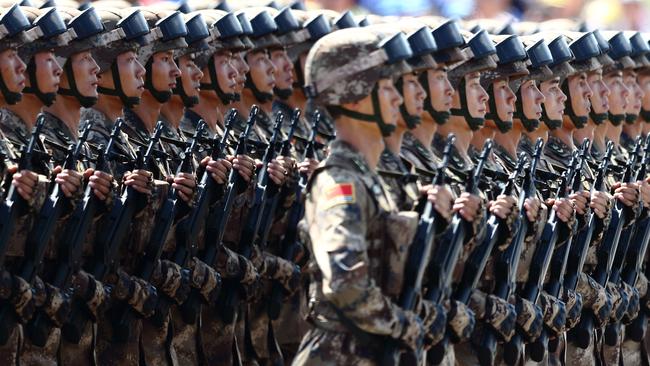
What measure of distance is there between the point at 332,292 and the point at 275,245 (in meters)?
4.09

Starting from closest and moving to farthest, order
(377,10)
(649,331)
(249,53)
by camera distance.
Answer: (249,53) → (649,331) → (377,10)

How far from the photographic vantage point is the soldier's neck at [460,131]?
13.1 metres

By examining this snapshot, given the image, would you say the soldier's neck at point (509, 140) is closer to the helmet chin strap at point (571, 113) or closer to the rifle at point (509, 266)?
the helmet chin strap at point (571, 113)

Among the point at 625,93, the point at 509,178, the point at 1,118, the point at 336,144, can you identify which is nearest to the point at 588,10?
the point at 625,93

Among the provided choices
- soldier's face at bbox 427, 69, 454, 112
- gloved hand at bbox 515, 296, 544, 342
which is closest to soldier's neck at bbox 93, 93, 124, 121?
soldier's face at bbox 427, 69, 454, 112

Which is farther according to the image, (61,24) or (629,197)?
(629,197)

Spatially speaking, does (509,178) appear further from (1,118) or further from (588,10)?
(588,10)

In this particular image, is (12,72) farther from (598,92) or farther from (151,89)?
(598,92)

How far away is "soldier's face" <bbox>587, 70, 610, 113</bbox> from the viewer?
50.4 feet

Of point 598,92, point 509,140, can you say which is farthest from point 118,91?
point 598,92

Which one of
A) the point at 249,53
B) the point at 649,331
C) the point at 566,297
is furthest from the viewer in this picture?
the point at 649,331

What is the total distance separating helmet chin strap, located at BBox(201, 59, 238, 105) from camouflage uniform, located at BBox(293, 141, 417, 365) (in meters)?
3.74

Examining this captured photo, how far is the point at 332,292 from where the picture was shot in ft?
31.9

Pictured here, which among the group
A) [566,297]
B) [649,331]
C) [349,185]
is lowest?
[649,331]
